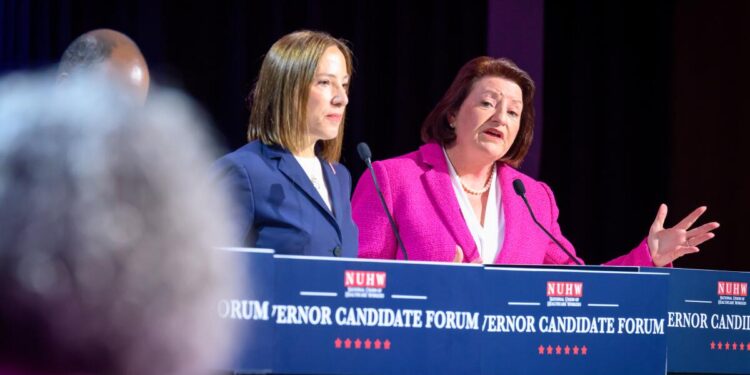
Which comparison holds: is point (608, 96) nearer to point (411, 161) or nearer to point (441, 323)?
point (411, 161)

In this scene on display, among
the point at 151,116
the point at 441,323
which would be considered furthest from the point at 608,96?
the point at 151,116

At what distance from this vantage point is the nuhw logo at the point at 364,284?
1755mm

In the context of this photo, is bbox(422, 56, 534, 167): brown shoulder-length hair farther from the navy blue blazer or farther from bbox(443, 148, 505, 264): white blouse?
the navy blue blazer

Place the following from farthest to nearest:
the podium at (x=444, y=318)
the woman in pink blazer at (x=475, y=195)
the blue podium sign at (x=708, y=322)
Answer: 1. the woman in pink blazer at (x=475, y=195)
2. the blue podium sign at (x=708, y=322)
3. the podium at (x=444, y=318)

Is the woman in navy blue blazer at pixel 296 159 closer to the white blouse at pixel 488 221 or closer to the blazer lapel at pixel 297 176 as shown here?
the blazer lapel at pixel 297 176

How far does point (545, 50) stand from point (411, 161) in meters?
2.43

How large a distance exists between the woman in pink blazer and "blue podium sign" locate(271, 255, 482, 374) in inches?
46.6

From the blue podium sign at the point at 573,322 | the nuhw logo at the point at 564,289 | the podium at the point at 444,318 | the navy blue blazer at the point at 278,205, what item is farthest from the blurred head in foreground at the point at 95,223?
the navy blue blazer at the point at 278,205

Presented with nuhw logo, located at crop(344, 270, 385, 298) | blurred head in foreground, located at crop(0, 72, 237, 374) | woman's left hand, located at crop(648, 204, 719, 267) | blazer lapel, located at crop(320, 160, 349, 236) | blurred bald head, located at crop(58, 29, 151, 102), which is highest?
blurred bald head, located at crop(58, 29, 151, 102)

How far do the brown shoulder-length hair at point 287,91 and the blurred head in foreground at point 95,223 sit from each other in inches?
76.2

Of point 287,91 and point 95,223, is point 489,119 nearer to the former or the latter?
point 287,91

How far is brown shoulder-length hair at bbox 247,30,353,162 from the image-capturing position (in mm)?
2580

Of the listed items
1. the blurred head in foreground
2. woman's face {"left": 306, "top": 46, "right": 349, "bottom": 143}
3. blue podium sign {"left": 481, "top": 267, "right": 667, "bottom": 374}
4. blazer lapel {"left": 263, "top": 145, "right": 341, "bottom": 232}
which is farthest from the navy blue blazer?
the blurred head in foreground

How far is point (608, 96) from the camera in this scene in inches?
221
